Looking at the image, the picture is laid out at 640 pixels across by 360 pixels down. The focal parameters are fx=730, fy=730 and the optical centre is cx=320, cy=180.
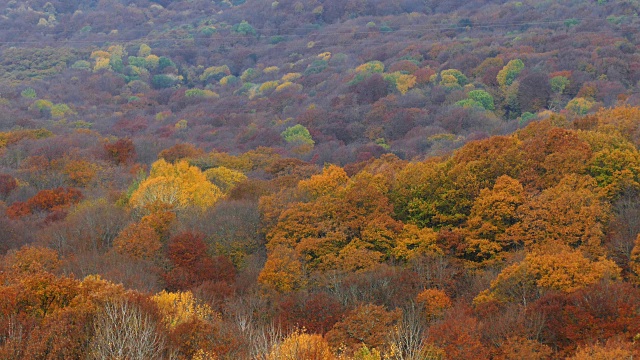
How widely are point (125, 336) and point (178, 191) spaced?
34.2 meters

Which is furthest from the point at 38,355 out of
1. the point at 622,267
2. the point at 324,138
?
the point at 324,138

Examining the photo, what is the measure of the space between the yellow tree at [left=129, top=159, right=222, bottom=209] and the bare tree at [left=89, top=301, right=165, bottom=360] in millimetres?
29609

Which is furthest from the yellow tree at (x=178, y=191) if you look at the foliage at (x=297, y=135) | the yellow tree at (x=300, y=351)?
the foliage at (x=297, y=135)

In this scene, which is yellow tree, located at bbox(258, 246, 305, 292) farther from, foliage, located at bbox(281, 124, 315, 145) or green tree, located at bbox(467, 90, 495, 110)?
green tree, located at bbox(467, 90, 495, 110)

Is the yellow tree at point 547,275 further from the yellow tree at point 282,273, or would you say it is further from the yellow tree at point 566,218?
the yellow tree at point 282,273

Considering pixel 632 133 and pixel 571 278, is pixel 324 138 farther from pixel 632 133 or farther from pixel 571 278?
pixel 571 278

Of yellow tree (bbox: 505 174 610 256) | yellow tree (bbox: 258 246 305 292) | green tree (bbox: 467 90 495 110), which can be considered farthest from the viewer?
green tree (bbox: 467 90 495 110)

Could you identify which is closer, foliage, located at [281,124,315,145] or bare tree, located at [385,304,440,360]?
bare tree, located at [385,304,440,360]

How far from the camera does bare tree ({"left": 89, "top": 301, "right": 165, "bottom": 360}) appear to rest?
23359 millimetres

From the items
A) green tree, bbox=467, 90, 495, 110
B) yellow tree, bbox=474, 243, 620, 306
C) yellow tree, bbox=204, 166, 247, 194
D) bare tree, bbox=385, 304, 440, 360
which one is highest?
bare tree, bbox=385, 304, 440, 360

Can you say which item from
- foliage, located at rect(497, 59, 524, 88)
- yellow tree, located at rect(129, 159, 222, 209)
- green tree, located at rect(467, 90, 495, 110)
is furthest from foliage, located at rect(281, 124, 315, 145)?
yellow tree, located at rect(129, 159, 222, 209)

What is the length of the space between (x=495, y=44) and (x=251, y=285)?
112m

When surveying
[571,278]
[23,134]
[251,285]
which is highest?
[571,278]

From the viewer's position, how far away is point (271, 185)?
62.8m
